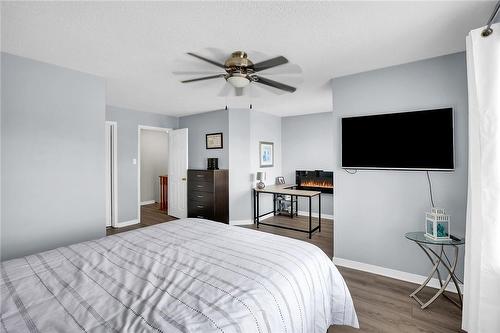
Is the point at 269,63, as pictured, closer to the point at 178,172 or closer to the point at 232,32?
the point at 232,32

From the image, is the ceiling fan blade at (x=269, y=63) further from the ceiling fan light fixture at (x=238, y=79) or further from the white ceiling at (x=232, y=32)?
the white ceiling at (x=232, y=32)

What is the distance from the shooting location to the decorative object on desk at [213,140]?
16.2 ft

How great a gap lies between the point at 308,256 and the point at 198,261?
778 mm

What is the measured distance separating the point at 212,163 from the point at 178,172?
3.69ft

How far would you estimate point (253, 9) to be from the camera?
1642mm

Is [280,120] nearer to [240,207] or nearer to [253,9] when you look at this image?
[240,207]

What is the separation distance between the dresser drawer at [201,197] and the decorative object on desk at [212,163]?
559mm

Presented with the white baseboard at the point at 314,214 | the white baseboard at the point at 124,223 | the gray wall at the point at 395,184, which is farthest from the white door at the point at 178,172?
the gray wall at the point at 395,184

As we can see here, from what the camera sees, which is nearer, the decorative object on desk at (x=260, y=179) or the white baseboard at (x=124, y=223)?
the white baseboard at (x=124, y=223)

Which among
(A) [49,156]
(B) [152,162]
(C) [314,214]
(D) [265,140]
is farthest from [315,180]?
(B) [152,162]

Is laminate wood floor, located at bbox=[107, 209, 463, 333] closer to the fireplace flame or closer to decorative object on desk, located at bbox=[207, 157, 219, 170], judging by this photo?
the fireplace flame

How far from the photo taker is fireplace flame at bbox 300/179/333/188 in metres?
5.27

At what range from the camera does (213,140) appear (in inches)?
198

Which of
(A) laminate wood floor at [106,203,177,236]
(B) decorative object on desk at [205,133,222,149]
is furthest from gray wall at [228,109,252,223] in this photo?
(A) laminate wood floor at [106,203,177,236]
